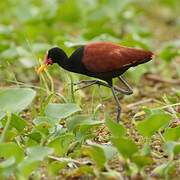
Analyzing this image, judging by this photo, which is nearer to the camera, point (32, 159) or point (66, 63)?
point (32, 159)

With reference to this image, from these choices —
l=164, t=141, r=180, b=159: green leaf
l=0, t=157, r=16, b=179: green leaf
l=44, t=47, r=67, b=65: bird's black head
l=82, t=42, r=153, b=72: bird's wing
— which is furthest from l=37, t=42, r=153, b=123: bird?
l=0, t=157, r=16, b=179: green leaf

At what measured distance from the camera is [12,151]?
3.12 metres

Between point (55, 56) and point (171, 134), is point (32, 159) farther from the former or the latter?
point (55, 56)

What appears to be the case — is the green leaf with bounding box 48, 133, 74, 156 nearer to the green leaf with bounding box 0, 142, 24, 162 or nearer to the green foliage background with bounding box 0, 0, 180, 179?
the green foliage background with bounding box 0, 0, 180, 179

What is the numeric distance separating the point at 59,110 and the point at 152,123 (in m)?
0.51

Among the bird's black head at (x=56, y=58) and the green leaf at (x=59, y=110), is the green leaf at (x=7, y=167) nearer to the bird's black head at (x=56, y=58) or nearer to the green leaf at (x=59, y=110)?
the green leaf at (x=59, y=110)

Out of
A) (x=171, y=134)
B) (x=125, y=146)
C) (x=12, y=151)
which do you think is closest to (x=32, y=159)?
(x=12, y=151)

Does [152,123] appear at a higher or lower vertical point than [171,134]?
higher

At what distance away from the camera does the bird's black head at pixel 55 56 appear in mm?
3691

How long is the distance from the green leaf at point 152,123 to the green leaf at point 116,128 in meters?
0.07

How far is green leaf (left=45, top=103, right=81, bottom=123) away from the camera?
3.44 meters

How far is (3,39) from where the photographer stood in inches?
216

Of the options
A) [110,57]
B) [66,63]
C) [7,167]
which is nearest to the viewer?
[7,167]

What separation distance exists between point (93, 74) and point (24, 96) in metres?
0.38
